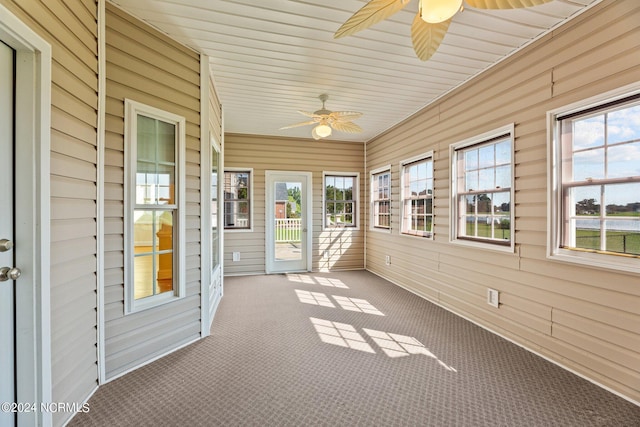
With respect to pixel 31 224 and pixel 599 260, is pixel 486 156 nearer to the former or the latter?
pixel 599 260

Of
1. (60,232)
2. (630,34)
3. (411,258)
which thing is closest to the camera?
(60,232)

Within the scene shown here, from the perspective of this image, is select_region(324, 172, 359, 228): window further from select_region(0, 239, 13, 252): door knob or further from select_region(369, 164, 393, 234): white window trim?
select_region(0, 239, 13, 252): door knob

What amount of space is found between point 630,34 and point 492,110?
1104 millimetres

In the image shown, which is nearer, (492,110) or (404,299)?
(492,110)

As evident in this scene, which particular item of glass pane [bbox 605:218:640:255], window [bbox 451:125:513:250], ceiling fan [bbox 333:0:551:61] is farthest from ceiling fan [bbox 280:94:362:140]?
glass pane [bbox 605:218:640:255]

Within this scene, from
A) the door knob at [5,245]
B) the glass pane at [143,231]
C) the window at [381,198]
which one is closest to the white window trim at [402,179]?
the window at [381,198]

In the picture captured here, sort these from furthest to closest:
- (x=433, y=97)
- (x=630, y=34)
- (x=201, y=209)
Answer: (x=433, y=97) → (x=201, y=209) → (x=630, y=34)

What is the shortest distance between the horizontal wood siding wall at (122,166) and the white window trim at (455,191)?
2.92 m

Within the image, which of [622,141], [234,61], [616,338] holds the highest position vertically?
[234,61]

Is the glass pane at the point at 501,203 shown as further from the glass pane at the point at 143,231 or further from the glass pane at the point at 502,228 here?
the glass pane at the point at 143,231

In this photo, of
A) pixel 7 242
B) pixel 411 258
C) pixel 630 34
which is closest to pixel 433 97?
pixel 630 34

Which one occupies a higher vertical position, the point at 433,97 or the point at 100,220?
the point at 433,97

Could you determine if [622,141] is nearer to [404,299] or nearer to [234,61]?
[404,299]

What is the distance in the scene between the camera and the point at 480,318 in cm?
307
